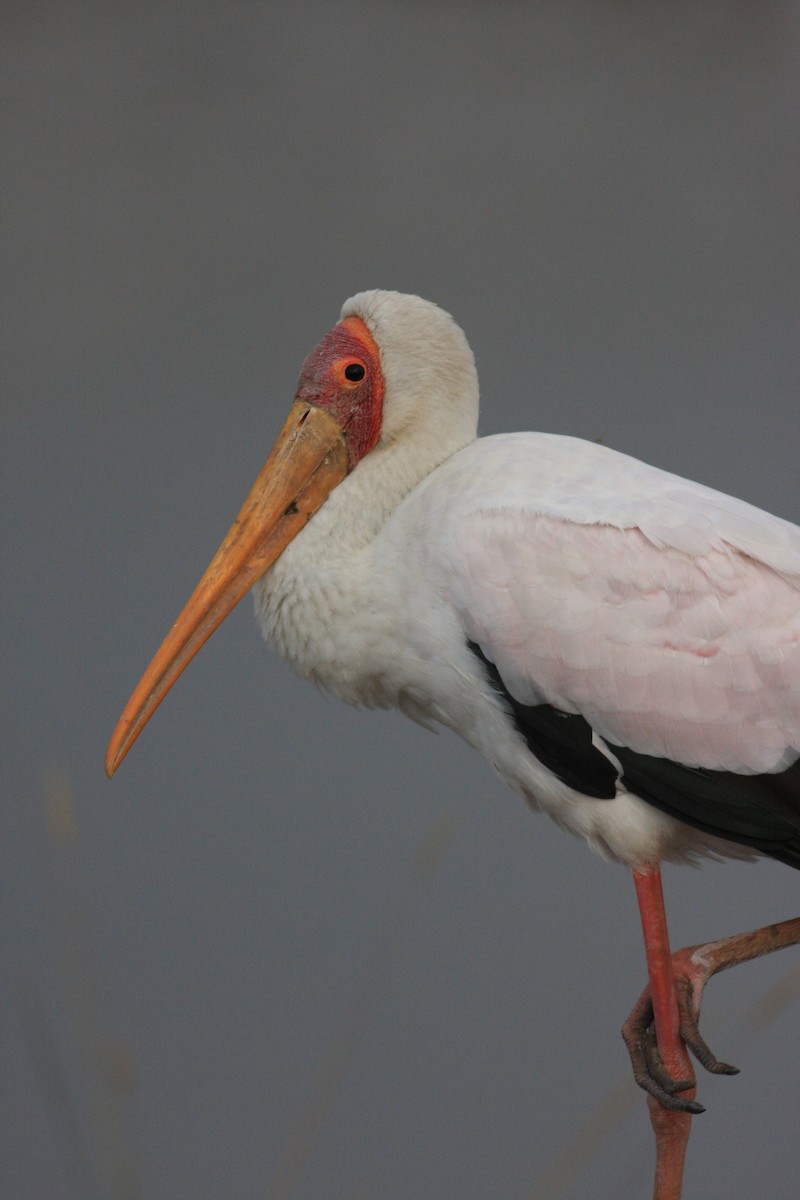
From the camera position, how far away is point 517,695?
149 centimetres

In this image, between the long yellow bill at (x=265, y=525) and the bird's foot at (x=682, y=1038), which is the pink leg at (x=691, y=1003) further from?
the long yellow bill at (x=265, y=525)

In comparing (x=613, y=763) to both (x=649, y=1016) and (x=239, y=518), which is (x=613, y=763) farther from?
(x=239, y=518)

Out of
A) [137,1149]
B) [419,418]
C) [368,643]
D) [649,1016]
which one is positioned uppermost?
[419,418]

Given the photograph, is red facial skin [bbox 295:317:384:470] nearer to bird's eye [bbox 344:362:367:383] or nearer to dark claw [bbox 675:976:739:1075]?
bird's eye [bbox 344:362:367:383]

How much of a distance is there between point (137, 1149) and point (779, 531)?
166 centimetres

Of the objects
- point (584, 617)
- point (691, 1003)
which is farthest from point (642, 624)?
point (691, 1003)

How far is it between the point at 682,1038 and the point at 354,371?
846 millimetres

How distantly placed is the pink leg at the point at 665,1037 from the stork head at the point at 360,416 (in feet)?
1.78

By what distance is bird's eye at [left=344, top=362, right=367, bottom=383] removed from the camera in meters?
1.69

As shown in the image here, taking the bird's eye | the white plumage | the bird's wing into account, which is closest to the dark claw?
the white plumage

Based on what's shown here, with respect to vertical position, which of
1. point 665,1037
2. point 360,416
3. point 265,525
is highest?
point 360,416

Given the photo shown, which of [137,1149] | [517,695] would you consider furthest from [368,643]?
[137,1149]

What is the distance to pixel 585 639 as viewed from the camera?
1.47 metres

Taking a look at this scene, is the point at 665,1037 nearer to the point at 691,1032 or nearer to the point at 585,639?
the point at 691,1032
